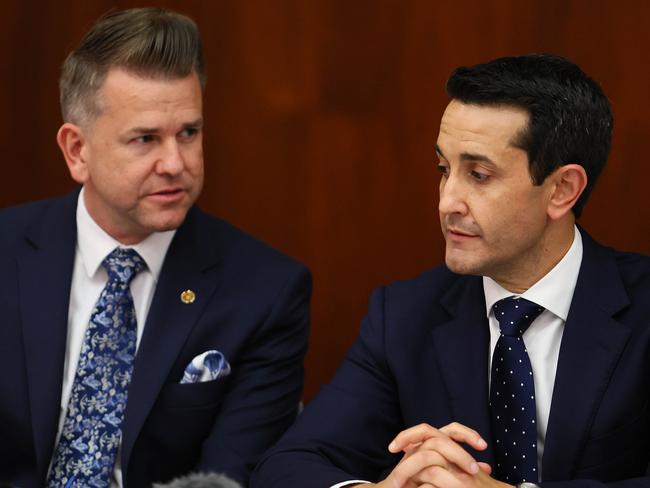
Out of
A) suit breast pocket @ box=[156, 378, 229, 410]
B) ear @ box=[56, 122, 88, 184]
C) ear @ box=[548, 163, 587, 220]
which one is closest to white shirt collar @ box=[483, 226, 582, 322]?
ear @ box=[548, 163, 587, 220]

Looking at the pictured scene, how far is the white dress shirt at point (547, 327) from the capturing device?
2.66 metres

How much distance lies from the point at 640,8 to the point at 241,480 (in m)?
1.55

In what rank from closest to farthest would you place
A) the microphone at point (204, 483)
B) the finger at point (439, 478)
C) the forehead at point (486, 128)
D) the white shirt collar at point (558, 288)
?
the microphone at point (204, 483) < the finger at point (439, 478) < the forehead at point (486, 128) < the white shirt collar at point (558, 288)

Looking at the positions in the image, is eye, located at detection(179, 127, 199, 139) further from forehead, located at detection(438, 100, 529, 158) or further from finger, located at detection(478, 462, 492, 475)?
finger, located at detection(478, 462, 492, 475)

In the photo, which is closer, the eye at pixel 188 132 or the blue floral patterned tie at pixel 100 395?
the blue floral patterned tie at pixel 100 395

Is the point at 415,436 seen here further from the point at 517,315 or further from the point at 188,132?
the point at 188,132

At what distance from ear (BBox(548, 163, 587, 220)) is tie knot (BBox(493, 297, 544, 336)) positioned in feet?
0.63

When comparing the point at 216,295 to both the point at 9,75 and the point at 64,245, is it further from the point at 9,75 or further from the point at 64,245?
the point at 9,75

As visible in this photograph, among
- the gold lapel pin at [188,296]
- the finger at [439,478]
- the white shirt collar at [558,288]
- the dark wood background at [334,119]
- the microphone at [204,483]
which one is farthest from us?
the dark wood background at [334,119]

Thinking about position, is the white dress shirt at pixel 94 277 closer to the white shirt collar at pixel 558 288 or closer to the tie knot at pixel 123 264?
the tie knot at pixel 123 264

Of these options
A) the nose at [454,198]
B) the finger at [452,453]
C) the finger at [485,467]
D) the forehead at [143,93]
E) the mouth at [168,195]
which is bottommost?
the finger at [485,467]

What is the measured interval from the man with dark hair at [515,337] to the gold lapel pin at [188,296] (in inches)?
17.6

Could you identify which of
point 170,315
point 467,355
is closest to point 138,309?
point 170,315

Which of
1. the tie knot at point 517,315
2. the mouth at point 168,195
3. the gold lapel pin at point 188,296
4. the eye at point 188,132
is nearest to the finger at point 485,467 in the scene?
the tie knot at point 517,315
